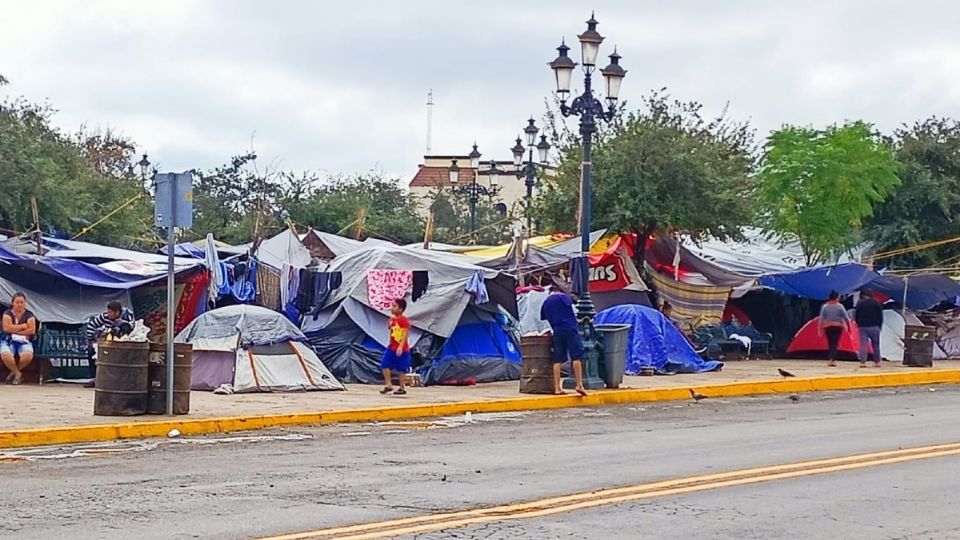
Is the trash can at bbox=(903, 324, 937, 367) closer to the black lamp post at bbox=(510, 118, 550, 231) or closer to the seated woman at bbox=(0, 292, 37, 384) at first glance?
the black lamp post at bbox=(510, 118, 550, 231)

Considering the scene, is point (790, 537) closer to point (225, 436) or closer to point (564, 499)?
point (564, 499)

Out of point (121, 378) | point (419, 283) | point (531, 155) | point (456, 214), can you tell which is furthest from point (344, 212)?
point (121, 378)

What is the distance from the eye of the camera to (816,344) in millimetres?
30922

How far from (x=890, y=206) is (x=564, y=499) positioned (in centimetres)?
3096

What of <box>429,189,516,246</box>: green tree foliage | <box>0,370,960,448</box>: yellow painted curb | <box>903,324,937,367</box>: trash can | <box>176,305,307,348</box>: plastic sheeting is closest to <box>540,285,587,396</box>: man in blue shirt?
<box>0,370,960,448</box>: yellow painted curb

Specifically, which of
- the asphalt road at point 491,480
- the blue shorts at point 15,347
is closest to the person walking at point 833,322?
the asphalt road at point 491,480

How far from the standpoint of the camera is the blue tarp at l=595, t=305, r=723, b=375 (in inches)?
1008

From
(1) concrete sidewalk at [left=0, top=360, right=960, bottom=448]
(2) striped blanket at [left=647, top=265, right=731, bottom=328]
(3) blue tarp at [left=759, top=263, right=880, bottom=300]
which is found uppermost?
(3) blue tarp at [left=759, top=263, right=880, bottom=300]

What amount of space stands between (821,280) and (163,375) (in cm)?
1687

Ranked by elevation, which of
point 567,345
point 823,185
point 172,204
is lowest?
point 567,345

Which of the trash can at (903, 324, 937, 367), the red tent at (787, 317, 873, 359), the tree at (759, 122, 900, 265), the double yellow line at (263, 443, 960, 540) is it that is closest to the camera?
the double yellow line at (263, 443, 960, 540)

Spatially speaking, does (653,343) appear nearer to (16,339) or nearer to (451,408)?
(451,408)

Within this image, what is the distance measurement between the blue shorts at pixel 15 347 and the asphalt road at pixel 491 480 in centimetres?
644

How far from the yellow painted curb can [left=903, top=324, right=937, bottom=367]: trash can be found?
133cm
